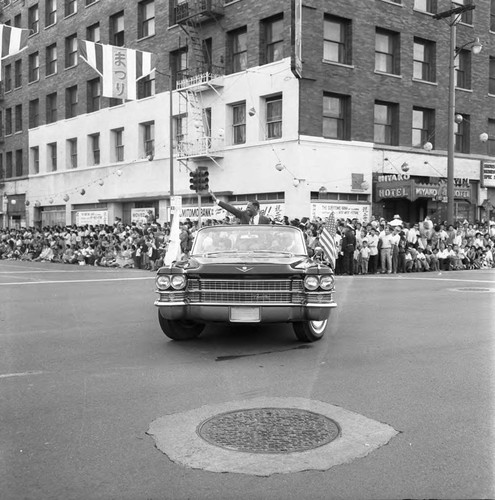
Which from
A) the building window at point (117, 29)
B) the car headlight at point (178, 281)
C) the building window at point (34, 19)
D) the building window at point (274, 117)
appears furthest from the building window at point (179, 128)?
the car headlight at point (178, 281)

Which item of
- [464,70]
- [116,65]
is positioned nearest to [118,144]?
[116,65]

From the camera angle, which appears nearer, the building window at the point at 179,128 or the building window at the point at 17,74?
the building window at the point at 179,128

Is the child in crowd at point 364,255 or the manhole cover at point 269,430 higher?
the child in crowd at point 364,255

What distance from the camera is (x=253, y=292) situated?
24.1 feet

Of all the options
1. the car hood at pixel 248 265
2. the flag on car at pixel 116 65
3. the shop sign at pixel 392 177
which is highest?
the flag on car at pixel 116 65

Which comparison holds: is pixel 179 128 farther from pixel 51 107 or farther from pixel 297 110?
pixel 51 107

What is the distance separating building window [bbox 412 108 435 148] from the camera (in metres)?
29.2

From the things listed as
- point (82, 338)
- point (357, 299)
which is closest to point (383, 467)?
point (82, 338)

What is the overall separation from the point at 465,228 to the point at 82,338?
2019cm

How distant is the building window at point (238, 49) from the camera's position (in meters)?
27.3

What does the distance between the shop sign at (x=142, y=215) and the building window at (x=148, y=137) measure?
3.00 m

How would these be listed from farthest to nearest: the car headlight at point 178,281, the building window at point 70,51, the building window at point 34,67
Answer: the building window at point 34,67, the building window at point 70,51, the car headlight at point 178,281

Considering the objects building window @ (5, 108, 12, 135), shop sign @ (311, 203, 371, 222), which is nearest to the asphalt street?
shop sign @ (311, 203, 371, 222)

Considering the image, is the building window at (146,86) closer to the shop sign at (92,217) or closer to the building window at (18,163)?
the shop sign at (92,217)
